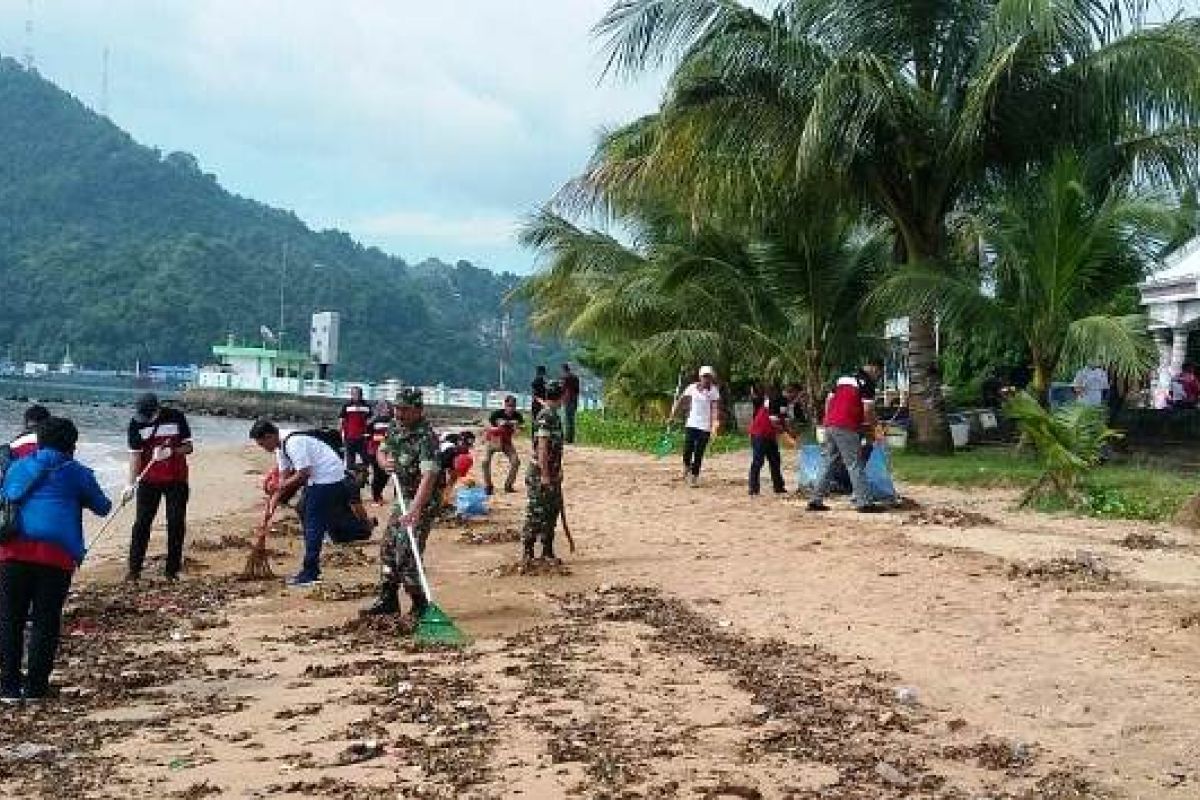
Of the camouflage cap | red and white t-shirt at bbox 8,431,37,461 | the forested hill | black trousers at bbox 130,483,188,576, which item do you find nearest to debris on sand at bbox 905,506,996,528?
the camouflage cap

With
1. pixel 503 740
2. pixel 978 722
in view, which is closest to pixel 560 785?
pixel 503 740

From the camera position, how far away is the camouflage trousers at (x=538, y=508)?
10.1 metres

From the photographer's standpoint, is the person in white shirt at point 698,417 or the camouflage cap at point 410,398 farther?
the person in white shirt at point 698,417

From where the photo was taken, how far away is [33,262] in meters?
111

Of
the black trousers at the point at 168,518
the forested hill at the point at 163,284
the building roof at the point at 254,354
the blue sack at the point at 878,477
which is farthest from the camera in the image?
the forested hill at the point at 163,284

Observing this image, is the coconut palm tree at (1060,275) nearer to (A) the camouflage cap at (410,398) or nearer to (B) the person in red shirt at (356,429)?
(B) the person in red shirt at (356,429)

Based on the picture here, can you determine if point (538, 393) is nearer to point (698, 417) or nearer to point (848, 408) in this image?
point (698, 417)

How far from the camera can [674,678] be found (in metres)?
6.35

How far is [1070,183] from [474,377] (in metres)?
96.4

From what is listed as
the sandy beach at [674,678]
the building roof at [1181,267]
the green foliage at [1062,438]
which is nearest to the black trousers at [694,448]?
Answer: the green foliage at [1062,438]

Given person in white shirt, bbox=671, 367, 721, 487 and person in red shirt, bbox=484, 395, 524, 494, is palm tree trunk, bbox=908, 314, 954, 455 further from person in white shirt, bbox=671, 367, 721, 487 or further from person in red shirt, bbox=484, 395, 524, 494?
person in red shirt, bbox=484, 395, 524, 494

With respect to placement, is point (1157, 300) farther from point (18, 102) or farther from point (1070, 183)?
point (18, 102)

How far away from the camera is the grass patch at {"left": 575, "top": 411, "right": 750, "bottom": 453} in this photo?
24031 millimetres

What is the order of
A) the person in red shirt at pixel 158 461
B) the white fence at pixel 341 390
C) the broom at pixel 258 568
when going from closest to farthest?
the person in red shirt at pixel 158 461 < the broom at pixel 258 568 < the white fence at pixel 341 390
